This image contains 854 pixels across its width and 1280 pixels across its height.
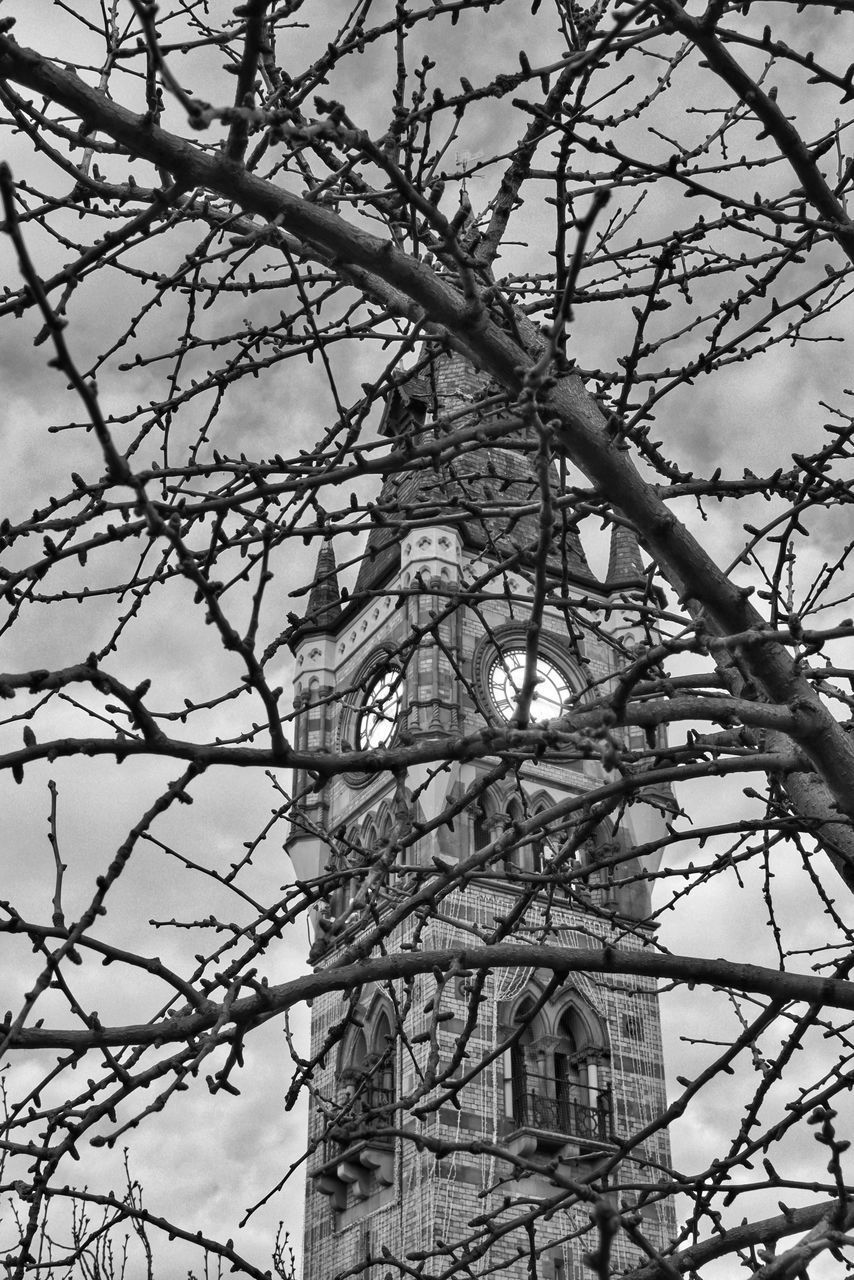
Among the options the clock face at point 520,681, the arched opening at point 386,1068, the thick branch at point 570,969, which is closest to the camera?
the thick branch at point 570,969

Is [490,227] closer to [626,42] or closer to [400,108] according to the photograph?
[400,108]

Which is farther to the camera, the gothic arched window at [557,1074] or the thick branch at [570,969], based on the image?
the gothic arched window at [557,1074]

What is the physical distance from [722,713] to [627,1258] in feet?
58.4

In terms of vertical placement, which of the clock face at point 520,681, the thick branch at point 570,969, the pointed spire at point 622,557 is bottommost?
the thick branch at point 570,969

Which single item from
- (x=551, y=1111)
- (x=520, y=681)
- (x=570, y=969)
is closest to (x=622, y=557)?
(x=520, y=681)

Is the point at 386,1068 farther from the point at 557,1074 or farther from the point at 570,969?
the point at 570,969

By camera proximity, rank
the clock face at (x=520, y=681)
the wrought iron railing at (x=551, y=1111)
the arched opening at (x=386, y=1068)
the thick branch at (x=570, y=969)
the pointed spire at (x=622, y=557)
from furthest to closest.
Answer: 1. the pointed spire at (x=622, y=557)
2. the clock face at (x=520, y=681)
3. the wrought iron railing at (x=551, y=1111)
4. the arched opening at (x=386, y=1068)
5. the thick branch at (x=570, y=969)

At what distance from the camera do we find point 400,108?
393 centimetres

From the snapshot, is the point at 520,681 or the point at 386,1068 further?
the point at 520,681

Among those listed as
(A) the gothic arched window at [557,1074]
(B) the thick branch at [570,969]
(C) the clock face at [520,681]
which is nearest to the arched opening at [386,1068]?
(A) the gothic arched window at [557,1074]

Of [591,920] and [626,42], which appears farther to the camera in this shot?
[591,920]

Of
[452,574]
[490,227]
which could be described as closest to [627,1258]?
[452,574]

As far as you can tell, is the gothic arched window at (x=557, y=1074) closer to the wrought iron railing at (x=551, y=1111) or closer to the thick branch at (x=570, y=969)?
the wrought iron railing at (x=551, y=1111)

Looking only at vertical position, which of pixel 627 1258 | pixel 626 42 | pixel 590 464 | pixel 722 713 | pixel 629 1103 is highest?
pixel 629 1103
